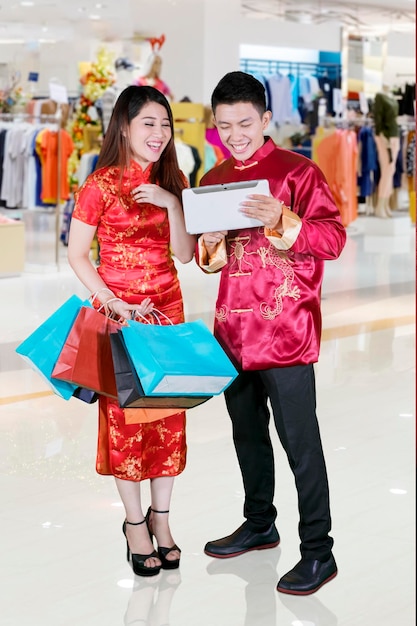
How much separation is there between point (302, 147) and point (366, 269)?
573 centimetres

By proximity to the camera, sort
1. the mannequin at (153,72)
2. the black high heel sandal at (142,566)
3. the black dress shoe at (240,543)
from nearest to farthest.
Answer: the black high heel sandal at (142,566)
the black dress shoe at (240,543)
the mannequin at (153,72)

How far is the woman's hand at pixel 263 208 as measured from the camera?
9.06 feet

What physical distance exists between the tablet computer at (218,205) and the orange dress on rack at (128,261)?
0.29 m

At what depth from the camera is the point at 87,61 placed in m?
12.0

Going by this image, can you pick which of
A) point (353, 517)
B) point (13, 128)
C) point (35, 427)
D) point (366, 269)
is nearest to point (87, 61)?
point (13, 128)

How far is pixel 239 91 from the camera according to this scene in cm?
290

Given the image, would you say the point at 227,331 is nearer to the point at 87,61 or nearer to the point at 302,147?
the point at 87,61

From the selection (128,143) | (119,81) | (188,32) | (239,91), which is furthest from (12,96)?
(239,91)

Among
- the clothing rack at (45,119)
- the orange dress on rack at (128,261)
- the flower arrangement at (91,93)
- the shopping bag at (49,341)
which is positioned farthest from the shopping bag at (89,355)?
the flower arrangement at (91,93)

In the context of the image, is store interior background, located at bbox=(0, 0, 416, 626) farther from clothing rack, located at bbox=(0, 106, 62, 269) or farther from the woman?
clothing rack, located at bbox=(0, 106, 62, 269)

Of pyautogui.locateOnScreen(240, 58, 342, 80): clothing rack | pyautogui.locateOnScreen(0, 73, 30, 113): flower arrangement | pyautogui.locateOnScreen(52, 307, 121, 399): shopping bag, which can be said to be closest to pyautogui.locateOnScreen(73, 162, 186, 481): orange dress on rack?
pyautogui.locateOnScreen(52, 307, 121, 399): shopping bag

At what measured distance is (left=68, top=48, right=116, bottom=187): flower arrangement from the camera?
472 inches

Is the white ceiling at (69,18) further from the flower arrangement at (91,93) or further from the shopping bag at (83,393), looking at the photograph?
the shopping bag at (83,393)

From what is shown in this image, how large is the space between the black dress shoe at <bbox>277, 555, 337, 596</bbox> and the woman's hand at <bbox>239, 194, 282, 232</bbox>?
999 mm
